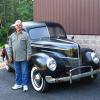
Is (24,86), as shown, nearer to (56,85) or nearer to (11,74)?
(56,85)

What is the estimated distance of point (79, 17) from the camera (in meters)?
13.5

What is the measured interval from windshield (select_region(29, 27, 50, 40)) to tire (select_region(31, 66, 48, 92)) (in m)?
1.48

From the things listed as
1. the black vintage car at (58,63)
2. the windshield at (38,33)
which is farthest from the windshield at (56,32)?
the black vintage car at (58,63)

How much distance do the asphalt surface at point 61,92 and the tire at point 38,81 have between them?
131 millimetres

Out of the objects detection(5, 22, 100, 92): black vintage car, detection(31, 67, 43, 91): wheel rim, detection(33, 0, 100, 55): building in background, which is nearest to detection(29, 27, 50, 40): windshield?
detection(5, 22, 100, 92): black vintage car

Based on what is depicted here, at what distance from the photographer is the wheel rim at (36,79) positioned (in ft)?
29.0

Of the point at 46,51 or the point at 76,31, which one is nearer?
the point at 46,51

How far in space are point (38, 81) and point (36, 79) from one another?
91 millimetres

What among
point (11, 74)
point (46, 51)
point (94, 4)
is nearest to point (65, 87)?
point (46, 51)

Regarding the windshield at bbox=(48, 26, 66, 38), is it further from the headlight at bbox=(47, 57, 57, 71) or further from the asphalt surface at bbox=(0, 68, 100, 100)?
the headlight at bbox=(47, 57, 57, 71)

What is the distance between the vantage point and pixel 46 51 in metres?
9.35

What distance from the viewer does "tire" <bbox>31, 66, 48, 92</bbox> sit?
28.7 ft

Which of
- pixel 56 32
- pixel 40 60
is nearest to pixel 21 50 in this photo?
pixel 40 60

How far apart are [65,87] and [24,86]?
3.77ft
